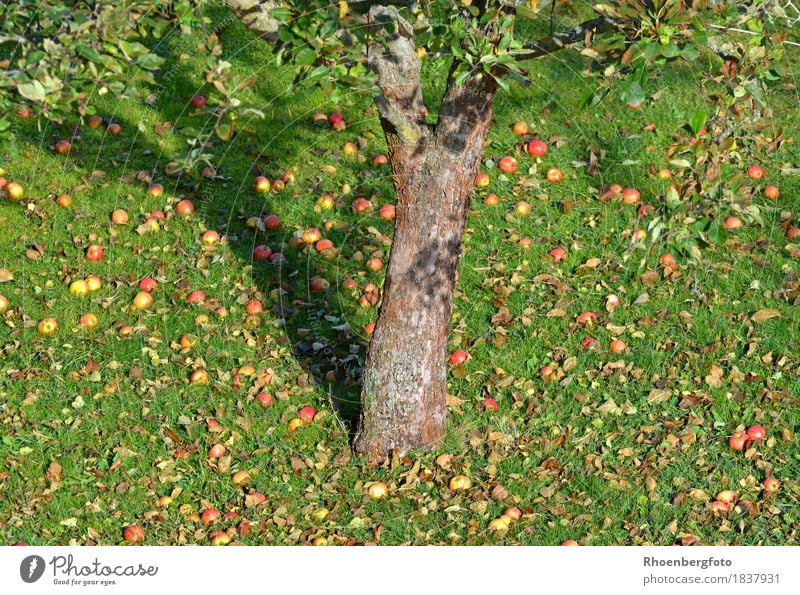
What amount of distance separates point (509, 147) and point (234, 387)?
2.92 metres

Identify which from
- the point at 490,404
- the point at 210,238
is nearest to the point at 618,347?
the point at 490,404

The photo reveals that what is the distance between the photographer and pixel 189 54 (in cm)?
830

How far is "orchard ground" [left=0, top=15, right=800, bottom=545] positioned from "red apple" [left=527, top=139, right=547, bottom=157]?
148 mm

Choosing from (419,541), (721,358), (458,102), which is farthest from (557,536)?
(458,102)

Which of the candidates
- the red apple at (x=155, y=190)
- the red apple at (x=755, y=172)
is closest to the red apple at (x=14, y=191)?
the red apple at (x=155, y=190)

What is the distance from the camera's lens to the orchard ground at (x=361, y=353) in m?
4.84

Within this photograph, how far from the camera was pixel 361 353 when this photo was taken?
18.6 feet

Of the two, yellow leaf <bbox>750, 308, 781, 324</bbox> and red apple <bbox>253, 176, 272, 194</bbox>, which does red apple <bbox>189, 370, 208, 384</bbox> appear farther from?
yellow leaf <bbox>750, 308, 781, 324</bbox>

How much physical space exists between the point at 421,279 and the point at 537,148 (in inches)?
108

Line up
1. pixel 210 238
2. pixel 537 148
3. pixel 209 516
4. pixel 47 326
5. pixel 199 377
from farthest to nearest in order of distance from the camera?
pixel 537 148 → pixel 210 238 → pixel 47 326 → pixel 199 377 → pixel 209 516

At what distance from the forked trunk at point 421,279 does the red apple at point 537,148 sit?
8.35 ft

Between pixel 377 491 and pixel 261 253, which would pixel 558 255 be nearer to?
pixel 261 253

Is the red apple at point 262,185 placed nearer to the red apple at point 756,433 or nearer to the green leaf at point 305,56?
the green leaf at point 305,56

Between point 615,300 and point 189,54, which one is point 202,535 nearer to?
point 615,300
